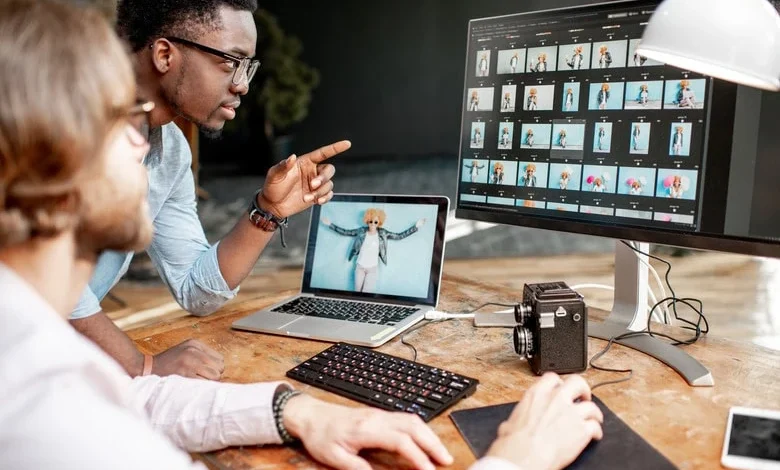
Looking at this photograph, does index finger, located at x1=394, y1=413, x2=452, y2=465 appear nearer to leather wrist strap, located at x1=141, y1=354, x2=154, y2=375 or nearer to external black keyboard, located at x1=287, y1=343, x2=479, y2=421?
external black keyboard, located at x1=287, y1=343, x2=479, y2=421

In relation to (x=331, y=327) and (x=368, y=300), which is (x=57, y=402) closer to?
(x=331, y=327)

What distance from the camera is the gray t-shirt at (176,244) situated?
146 cm

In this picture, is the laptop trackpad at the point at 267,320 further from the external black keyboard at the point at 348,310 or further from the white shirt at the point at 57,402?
the white shirt at the point at 57,402

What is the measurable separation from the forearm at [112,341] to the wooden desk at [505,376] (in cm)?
7

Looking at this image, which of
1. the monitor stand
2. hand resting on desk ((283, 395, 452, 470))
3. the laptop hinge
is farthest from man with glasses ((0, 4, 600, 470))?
the laptop hinge

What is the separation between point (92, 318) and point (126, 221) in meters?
0.67

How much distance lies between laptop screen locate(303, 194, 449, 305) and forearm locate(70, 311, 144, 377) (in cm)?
41

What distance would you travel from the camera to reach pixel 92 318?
124cm

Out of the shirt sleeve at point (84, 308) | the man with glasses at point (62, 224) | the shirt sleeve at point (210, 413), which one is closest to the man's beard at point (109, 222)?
the man with glasses at point (62, 224)

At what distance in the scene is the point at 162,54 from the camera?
1417mm

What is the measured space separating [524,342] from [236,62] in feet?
2.74

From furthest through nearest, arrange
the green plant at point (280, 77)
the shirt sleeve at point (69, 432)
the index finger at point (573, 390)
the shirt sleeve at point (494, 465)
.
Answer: the green plant at point (280, 77), the index finger at point (573, 390), the shirt sleeve at point (494, 465), the shirt sleeve at point (69, 432)

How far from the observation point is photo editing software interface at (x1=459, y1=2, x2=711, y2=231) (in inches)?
45.0

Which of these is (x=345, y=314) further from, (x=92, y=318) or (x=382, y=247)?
(x=92, y=318)
